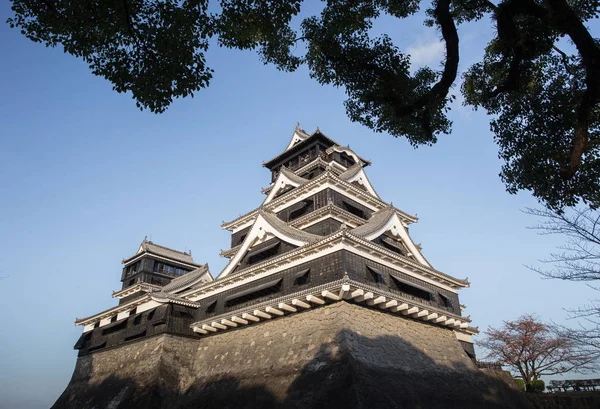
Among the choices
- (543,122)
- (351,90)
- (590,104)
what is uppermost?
(351,90)

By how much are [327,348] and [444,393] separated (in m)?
5.31

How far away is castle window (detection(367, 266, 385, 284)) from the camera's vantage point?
675 inches

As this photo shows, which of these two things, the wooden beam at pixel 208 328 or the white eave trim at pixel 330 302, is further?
the wooden beam at pixel 208 328

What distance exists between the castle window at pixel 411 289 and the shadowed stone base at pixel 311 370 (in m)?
1.36

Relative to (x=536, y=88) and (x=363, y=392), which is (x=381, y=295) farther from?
(x=536, y=88)

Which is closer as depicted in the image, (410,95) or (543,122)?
(543,122)

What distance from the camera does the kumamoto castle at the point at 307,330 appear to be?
14.7 m

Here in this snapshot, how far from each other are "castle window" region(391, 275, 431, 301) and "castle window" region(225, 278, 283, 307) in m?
5.46

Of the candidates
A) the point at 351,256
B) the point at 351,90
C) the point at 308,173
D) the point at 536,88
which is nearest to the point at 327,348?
the point at 351,256

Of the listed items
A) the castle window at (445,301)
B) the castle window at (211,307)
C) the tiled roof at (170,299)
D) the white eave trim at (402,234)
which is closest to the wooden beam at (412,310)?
the castle window at (445,301)

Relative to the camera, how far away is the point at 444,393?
15.6 m

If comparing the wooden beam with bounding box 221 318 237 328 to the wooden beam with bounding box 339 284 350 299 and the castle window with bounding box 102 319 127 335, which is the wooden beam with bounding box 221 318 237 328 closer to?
the wooden beam with bounding box 339 284 350 299

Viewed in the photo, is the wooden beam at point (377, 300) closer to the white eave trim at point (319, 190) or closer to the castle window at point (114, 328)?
the white eave trim at point (319, 190)

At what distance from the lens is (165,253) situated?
35000 mm
